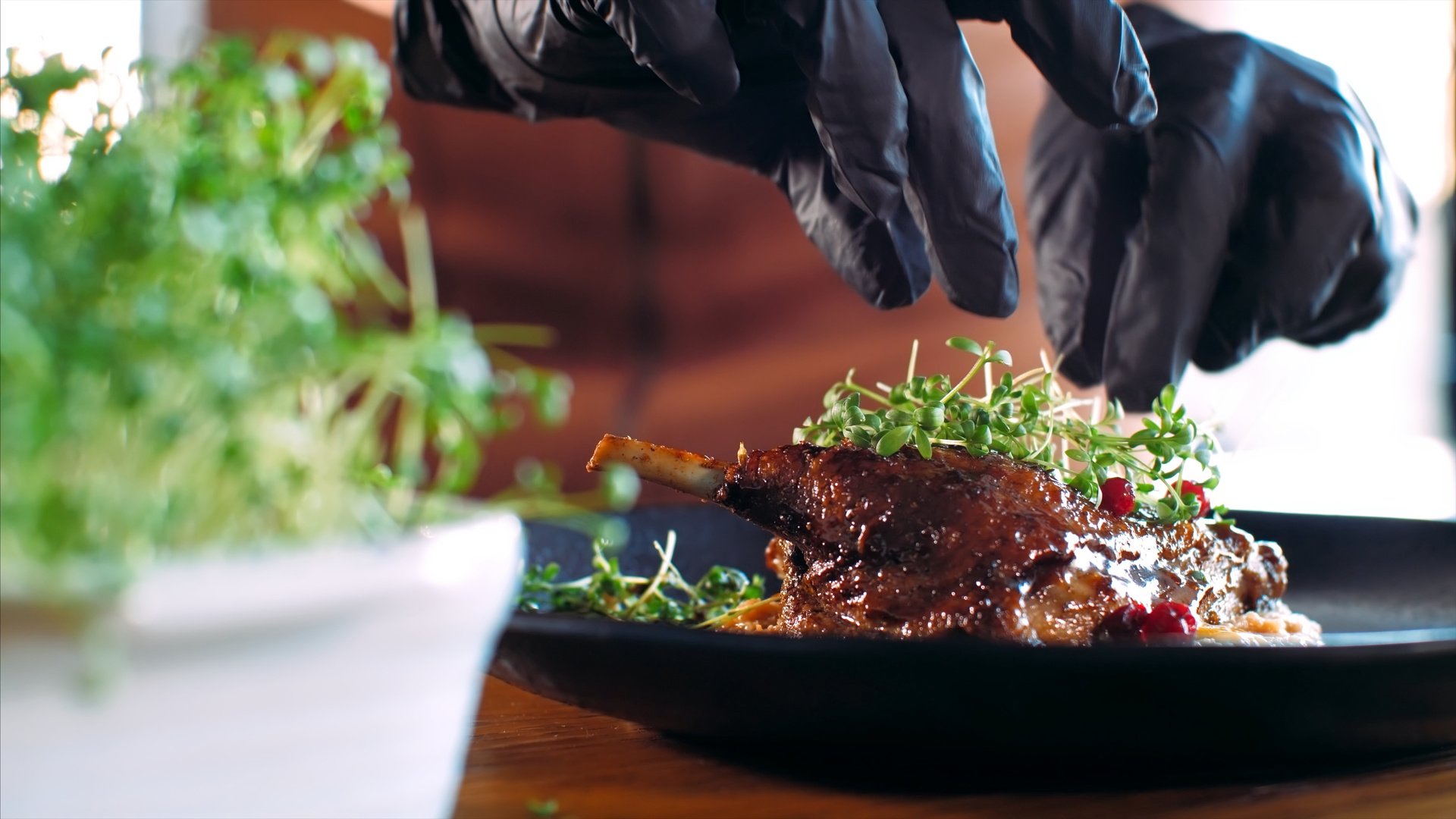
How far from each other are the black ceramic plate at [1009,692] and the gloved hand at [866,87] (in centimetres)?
52

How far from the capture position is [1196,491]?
101 centimetres

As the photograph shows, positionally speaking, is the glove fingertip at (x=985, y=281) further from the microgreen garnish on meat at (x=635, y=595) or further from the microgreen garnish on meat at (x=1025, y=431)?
the microgreen garnish on meat at (x=635, y=595)

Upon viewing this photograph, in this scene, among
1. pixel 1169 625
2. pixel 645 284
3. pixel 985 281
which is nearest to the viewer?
pixel 1169 625

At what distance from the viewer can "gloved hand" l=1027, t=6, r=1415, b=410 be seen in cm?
128

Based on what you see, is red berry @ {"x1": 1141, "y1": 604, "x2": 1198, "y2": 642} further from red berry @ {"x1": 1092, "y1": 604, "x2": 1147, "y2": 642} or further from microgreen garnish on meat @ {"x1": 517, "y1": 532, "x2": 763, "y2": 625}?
microgreen garnish on meat @ {"x1": 517, "y1": 532, "x2": 763, "y2": 625}

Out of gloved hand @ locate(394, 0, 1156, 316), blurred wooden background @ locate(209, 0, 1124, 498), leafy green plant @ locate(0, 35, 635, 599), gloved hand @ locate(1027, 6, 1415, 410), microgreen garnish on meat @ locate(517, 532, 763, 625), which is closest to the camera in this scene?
leafy green plant @ locate(0, 35, 635, 599)

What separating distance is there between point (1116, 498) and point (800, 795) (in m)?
0.50

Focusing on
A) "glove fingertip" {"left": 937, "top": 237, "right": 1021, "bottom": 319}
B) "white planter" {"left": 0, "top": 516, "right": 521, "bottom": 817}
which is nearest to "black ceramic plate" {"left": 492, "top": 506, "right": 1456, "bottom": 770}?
"white planter" {"left": 0, "top": 516, "right": 521, "bottom": 817}

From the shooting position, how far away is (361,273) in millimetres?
423

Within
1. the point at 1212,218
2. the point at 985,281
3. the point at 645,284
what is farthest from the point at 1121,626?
the point at 645,284

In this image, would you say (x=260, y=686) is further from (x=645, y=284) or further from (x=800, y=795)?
(x=645, y=284)

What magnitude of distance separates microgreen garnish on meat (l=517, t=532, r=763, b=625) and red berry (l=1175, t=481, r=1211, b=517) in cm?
41

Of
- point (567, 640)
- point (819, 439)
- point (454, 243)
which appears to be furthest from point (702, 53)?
point (454, 243)

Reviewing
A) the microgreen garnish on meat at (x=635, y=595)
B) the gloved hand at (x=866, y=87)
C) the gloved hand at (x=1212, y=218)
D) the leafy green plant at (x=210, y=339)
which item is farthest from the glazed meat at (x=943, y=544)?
the leafy green plant at (x=210, y=339)
